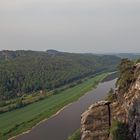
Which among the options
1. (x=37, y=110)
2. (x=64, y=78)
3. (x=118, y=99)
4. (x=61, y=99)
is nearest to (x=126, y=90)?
(x=118, y=99)

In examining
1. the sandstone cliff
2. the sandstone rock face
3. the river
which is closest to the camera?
the sandstone cliff

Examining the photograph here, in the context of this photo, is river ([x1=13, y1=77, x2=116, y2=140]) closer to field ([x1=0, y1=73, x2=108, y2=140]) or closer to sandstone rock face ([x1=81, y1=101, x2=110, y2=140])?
field ([x1=0, y1=73, x2=108, y2=140])

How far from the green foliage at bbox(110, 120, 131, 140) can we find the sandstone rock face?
47.0 inches

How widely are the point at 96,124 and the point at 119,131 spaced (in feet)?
7.79

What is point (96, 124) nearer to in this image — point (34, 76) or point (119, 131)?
point (119, 131)

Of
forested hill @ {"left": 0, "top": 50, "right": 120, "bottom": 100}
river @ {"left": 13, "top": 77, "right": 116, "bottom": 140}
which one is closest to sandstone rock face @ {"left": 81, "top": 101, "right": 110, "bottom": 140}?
river @ {"left": 13, "top": 77, "right": 116, "bottom": 140}

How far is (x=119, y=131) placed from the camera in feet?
84.0

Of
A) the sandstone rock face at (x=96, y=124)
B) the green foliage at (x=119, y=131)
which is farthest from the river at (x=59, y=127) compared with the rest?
the green foliage at (x=119, y=131)

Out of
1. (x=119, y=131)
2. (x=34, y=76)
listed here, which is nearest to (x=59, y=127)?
(x=119, y=131)

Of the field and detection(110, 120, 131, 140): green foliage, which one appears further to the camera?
the field

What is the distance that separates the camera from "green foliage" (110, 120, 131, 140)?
25.5 meters

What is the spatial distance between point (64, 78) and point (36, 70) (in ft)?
28.8

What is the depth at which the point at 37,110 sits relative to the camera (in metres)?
68.1

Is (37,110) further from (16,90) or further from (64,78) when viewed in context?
(64,78)
